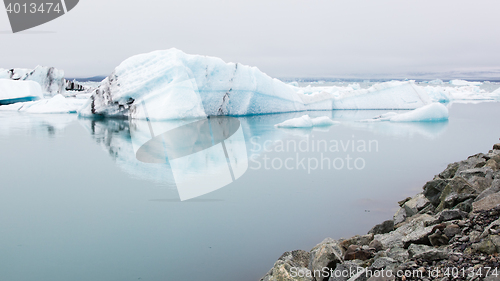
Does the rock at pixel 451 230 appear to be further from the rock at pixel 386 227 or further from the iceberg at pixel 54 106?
the iceberg at pixel 54 106

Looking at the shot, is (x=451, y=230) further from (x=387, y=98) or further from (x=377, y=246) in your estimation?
(x=387, y=98)

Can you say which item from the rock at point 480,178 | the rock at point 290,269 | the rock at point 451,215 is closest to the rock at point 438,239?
the rock at point 451,215

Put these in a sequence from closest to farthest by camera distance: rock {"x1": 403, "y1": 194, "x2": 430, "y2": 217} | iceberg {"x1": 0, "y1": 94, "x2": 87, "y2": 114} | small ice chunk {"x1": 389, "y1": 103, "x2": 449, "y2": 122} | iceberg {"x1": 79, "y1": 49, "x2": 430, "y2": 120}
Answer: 1. rock {"x1": 403, "y1": 194, "x2": 430, "y2": 217}
2. iceberg {"x1": 79, "y1": 49, "x2": 430, "y2": 120}
3. small ice chunk {"x1": 389, "y1": 103, "x2": 449, "y2": 122}
4. iceberg {"x1": 0, "y1": 94, "x2": 87, "y2": 114}

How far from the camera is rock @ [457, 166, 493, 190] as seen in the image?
84.4 inches

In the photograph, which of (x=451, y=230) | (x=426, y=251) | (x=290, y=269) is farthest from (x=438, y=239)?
(x=290, y=269)

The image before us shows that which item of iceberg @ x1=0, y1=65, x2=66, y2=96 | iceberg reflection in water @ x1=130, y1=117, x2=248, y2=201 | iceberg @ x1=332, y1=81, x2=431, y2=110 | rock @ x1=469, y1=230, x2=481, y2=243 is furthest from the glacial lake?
iceberg @ x1=0, y1=65, x2=66, y2=96

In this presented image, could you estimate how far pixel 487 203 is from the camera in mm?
1731

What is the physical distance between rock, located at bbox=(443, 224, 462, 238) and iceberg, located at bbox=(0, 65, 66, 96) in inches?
755

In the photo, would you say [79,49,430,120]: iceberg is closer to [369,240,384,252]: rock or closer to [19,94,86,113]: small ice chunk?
[19,94,86,113]: small ice chunk

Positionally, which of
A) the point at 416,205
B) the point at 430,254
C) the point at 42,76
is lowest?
the point at 416,205

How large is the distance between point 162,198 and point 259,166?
140cm

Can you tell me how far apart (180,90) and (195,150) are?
3.79 meters

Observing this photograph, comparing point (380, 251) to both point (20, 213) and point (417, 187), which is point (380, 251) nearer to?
point (417, 187)

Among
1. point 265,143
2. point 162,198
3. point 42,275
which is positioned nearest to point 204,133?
point 265,143
